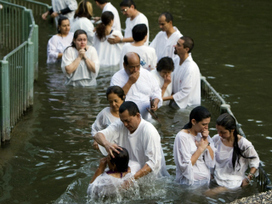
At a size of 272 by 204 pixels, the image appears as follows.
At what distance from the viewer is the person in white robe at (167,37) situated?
11.0 m

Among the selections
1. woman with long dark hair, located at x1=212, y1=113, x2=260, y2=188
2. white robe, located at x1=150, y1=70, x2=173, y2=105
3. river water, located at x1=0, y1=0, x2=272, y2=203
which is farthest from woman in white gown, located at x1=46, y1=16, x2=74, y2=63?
woman with long dark hair, located at x1=212, y1=113, x2=260, y2=188

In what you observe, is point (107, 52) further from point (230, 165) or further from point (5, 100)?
point (230, 165)

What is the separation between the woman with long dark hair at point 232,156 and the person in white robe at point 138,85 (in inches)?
78.1

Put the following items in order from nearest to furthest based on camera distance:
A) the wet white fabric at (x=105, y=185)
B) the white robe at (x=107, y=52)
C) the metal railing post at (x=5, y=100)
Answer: the wet white fabric at (x=105, y=185) → the metal railing post at (x=5, y=100) → the white robe at (x=107, y=52)

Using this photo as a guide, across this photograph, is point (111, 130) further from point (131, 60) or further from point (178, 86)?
point (178, 86)

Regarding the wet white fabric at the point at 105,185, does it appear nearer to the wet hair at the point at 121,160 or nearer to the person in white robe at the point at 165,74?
the wet hair at the point at 121,160

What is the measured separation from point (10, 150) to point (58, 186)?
139 centimetres

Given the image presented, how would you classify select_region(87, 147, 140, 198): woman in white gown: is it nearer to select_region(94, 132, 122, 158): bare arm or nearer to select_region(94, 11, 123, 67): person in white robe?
select_region(94, 132, 122, 158): bare arm

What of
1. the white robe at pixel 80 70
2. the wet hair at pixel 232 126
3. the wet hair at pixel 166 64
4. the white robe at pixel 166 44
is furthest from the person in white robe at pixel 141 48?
the wet hair at pixel 232 126

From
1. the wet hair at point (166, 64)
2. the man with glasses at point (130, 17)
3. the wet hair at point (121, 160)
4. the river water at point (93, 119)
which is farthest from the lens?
the man with glasses at point (130, 17)

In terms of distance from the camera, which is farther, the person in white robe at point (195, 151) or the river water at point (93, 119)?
the river water at point (93, 119)

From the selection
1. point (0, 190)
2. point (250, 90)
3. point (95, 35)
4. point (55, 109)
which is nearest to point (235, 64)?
point (250, 90)

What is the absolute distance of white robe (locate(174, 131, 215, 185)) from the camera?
6.79 meters

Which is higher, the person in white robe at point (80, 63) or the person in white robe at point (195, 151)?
the person in white robe at point (80, 63)
